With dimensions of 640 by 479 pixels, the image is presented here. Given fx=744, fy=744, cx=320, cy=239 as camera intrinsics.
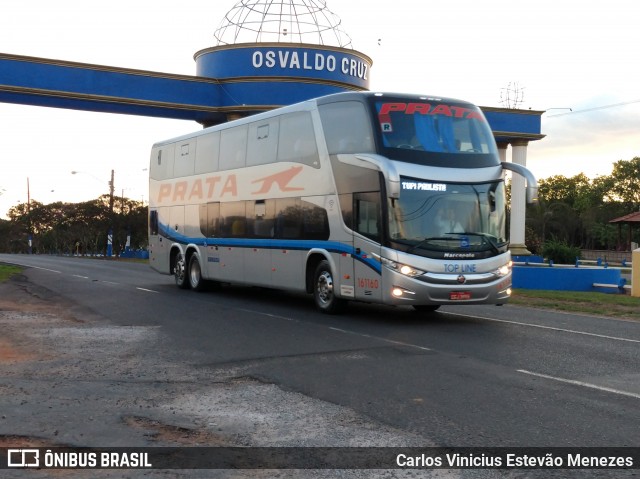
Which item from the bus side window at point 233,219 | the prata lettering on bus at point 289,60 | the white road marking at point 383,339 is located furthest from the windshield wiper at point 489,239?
the prata lettering on bus at point 289,60

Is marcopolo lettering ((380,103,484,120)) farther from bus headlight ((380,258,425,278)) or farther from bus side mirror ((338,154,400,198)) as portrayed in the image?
bus headlight ((380,258,425,278))

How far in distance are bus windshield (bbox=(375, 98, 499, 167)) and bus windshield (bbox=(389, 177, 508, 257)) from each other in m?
0.55

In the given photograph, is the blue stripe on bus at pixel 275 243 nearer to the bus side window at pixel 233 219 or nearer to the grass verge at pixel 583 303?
the bus side window at pixel 233 219

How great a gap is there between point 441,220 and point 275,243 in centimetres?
469

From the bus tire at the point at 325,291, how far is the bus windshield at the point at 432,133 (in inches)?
115

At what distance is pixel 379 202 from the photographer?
13398mm

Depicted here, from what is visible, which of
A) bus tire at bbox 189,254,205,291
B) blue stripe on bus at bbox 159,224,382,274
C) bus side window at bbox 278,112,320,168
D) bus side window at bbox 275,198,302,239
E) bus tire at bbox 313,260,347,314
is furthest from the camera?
bus tire at bbox 189,254,205,291

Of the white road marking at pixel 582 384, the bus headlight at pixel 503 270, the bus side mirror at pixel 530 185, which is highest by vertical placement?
the bus side mirror at pixel 530 185

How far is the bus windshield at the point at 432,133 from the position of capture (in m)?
13.5

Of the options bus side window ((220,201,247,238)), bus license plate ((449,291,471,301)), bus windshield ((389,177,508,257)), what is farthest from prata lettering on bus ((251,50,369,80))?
bus license plate ((449,291,471,301))

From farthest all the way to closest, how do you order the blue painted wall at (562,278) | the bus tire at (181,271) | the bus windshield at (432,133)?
the blue painted wall at (562,278) < the bus tire at (181,271) < the bus windshield at (432,133)

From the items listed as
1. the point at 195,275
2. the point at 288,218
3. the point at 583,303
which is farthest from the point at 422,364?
the point at 195,275

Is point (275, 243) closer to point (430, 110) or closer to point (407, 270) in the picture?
point (407, 270)

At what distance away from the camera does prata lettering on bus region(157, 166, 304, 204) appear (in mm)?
16312
